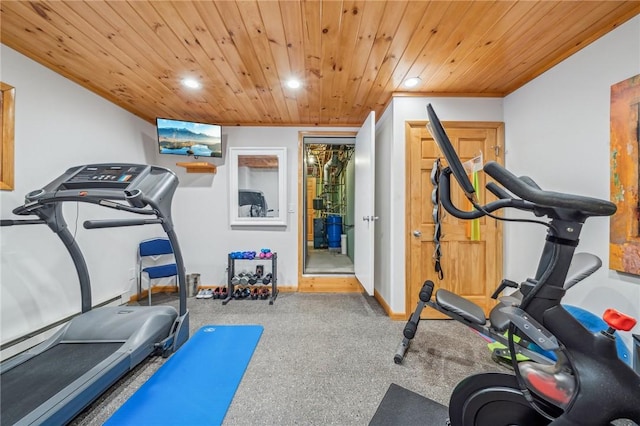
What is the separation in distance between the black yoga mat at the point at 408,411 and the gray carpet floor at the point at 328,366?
45 mm

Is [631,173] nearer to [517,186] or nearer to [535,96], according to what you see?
[535,96]

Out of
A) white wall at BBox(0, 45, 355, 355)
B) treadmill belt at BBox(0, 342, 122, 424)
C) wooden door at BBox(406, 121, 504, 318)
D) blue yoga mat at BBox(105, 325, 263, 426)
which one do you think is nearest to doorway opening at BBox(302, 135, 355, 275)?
white wall at BBox(0, 45, 355, 355)

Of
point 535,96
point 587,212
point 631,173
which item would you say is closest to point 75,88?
point 587,212

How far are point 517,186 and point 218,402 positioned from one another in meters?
1.93

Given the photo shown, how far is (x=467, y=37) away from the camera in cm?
176

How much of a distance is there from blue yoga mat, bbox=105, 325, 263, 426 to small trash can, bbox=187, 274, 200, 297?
1.20 meters

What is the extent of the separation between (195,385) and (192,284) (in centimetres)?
196

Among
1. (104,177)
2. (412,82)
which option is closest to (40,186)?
(104,177)

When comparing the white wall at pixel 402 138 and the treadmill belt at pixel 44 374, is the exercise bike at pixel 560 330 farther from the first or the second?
the treadmill belt at pixel 44 374

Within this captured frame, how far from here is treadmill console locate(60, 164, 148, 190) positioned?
65.5 inches

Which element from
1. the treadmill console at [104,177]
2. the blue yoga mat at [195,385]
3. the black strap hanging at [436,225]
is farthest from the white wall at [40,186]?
the black strap hanging at [436,225]

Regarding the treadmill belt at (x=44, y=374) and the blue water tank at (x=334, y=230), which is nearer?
the treadmill belt at (x=44, y=374)

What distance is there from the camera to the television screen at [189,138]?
311 centimetres

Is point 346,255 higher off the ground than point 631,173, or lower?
lower
